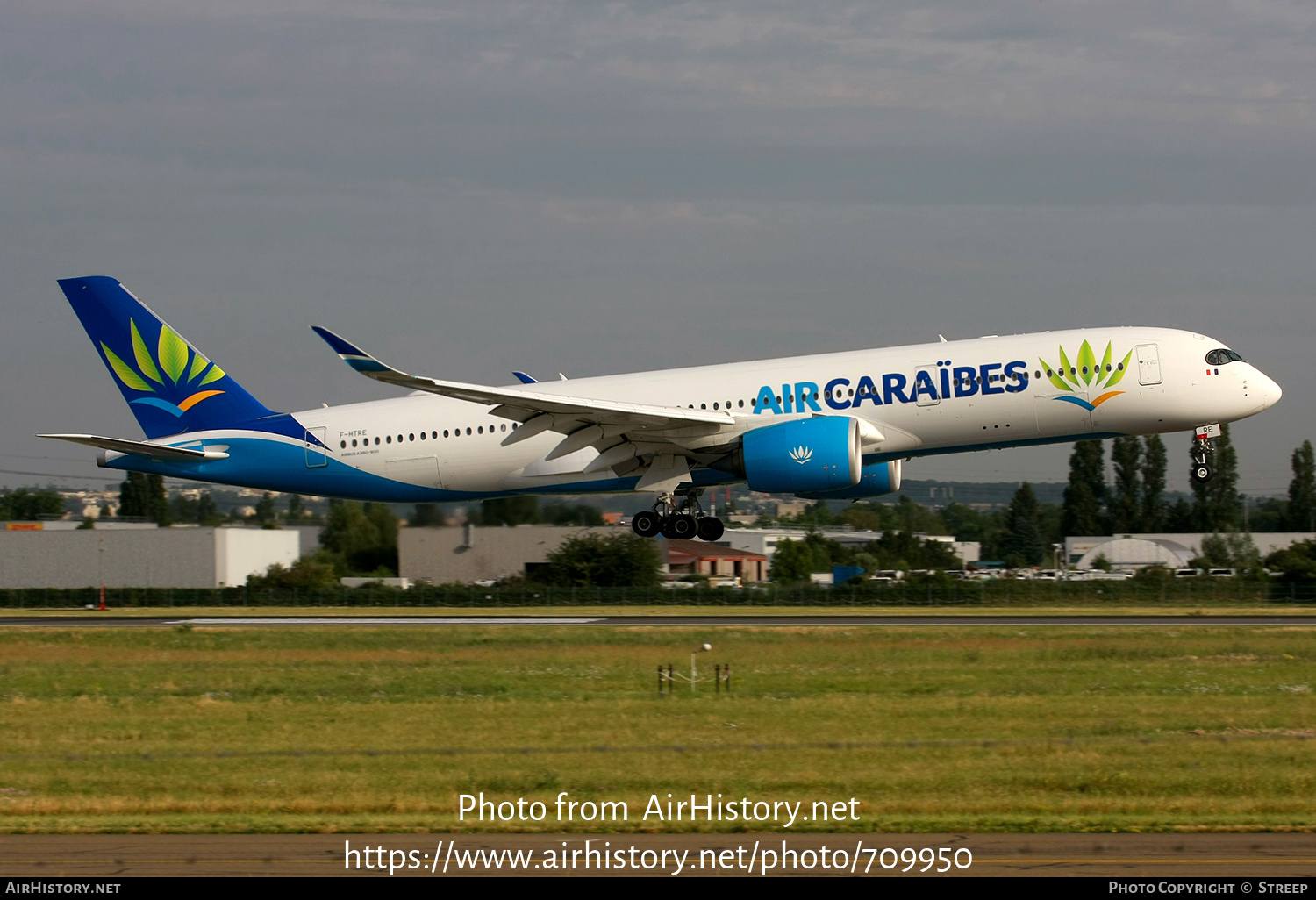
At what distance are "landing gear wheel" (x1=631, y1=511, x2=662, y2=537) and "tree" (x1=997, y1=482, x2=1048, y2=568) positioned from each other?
265 feet

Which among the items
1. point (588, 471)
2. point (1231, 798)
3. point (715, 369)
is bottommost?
point (1231, 798)

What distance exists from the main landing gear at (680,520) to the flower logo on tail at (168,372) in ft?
42.3

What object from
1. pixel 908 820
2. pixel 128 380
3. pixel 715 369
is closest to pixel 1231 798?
pixel 908 820

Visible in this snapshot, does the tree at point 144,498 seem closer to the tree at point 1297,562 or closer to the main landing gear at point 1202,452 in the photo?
the tree at point 1297,562

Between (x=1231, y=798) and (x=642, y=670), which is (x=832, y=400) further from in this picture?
(x=1231, y=798)

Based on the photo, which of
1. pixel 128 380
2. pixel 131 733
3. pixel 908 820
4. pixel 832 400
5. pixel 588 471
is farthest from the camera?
pixel 128 380

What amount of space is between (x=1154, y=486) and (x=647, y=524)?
7059cm

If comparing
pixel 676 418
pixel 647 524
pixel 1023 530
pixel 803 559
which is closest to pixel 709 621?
pixel 647 524

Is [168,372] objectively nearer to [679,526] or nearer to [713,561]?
[679,526]

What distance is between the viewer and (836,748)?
19453 mm

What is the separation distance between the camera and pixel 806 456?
32250 millimetres

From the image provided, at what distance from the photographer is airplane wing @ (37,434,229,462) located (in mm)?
35156

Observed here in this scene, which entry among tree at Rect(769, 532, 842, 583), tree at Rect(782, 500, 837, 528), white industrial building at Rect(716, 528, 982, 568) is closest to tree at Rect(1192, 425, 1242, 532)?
white industrial building at Rect(716, 528, 982, 568)
